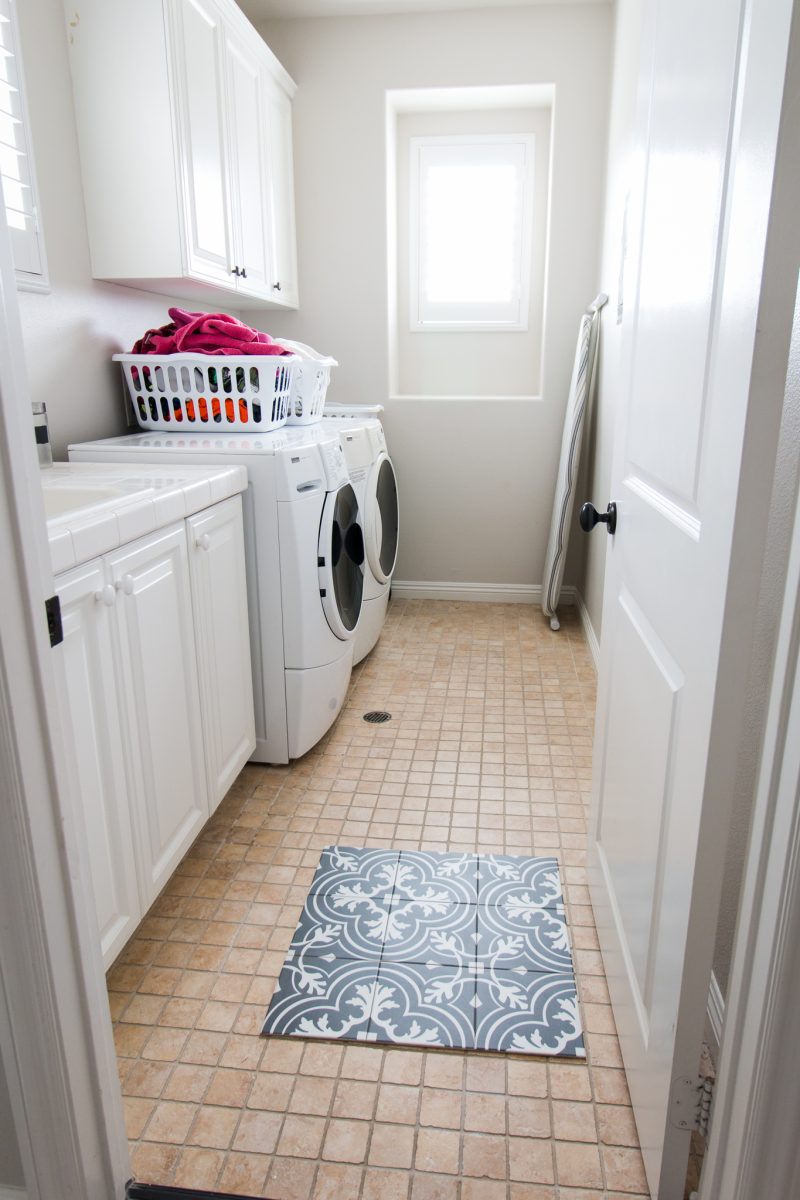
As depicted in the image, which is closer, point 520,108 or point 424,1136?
point 424,1136

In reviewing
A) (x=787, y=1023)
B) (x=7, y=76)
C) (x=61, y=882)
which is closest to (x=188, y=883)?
(x=61, y=882)

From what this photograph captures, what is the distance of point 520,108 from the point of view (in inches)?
144

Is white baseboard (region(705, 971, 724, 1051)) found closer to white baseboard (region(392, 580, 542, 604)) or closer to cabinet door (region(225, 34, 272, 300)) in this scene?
cabinet door (region(225, 34, 272, 300))

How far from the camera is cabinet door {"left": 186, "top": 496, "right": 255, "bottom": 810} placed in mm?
1708

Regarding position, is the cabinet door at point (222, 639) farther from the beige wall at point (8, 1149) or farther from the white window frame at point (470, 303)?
the white window frame at point (470, 303)

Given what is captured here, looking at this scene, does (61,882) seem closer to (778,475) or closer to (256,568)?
(778,475)

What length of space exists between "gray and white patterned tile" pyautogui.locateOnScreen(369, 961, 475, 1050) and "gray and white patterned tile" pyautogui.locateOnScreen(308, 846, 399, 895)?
0.24 metres

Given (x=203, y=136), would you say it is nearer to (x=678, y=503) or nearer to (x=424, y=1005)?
(x=678, y=503)

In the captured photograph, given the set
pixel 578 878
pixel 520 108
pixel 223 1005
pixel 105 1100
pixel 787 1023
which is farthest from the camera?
pixel 520 108

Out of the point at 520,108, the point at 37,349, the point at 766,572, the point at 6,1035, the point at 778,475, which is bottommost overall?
the point at 6,1035

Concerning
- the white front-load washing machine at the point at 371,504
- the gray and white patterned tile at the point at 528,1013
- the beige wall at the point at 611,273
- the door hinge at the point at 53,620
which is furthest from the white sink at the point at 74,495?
the beige wall at the point at 611,273

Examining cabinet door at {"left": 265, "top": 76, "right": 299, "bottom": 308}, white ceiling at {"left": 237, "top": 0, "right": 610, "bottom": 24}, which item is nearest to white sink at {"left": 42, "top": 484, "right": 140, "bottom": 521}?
cabinet door at {"left": 265, "top": 76, "right": 299, "bottom": 308}

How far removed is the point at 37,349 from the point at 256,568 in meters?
0.79

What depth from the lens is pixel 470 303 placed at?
3.95m
